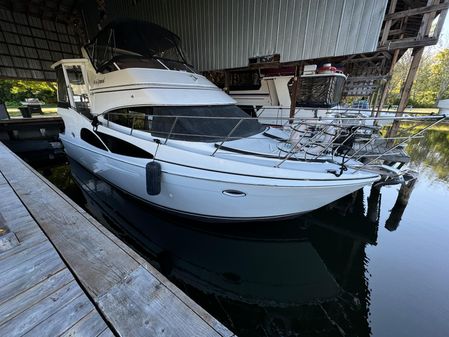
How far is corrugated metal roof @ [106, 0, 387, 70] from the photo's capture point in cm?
336

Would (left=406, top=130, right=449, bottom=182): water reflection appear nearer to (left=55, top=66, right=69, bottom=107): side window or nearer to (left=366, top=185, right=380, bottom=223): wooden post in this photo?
(left=366, top=185, right=380, bottom=223): wooden post

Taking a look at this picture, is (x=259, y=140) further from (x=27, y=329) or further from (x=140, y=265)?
(x=27, y=329)

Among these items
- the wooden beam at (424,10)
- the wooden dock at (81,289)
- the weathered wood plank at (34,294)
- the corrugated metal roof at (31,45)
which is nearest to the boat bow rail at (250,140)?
the wooden dock at (81,289)

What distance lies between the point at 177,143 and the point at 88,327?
2.09 m

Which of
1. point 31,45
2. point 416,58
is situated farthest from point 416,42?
point 31,45

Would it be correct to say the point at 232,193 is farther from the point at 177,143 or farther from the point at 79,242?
the point at 79,242

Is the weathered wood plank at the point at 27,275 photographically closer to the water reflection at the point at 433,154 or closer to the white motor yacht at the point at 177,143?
the white motor yacht at the point at 177,143

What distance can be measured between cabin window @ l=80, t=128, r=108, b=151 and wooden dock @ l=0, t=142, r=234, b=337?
216cm

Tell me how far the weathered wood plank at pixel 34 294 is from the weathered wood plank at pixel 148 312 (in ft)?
0.92

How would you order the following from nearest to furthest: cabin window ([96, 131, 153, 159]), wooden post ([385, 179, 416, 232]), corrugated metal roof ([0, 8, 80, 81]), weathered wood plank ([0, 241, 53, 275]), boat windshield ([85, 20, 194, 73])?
weathered wood plank ([0, 241, 53, 275]) < cabin window ([96, 131, 153, 159]) < boat windshield ([85, 20, 194, 73]) < wooden post ([385, 179, 416, 232]) < corrugated metal roof ([0, 8, 80, 81])

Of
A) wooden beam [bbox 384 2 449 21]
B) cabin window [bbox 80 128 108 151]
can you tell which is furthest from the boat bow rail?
wooden beam [bbox 384 2 449 21]

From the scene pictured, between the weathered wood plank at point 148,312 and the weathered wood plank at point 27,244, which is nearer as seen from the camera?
the weathered wood plank at point 148,312

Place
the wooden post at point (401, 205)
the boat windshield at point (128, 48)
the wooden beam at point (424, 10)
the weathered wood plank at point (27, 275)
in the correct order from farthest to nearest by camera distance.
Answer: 1. the wooden post at point (401, 205)
2. the boat windshield at point (128, 48)
3. the wooden beam at point (424, 10)
4. the weathered wood plank at point (27, 275)

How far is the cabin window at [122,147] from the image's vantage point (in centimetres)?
292
